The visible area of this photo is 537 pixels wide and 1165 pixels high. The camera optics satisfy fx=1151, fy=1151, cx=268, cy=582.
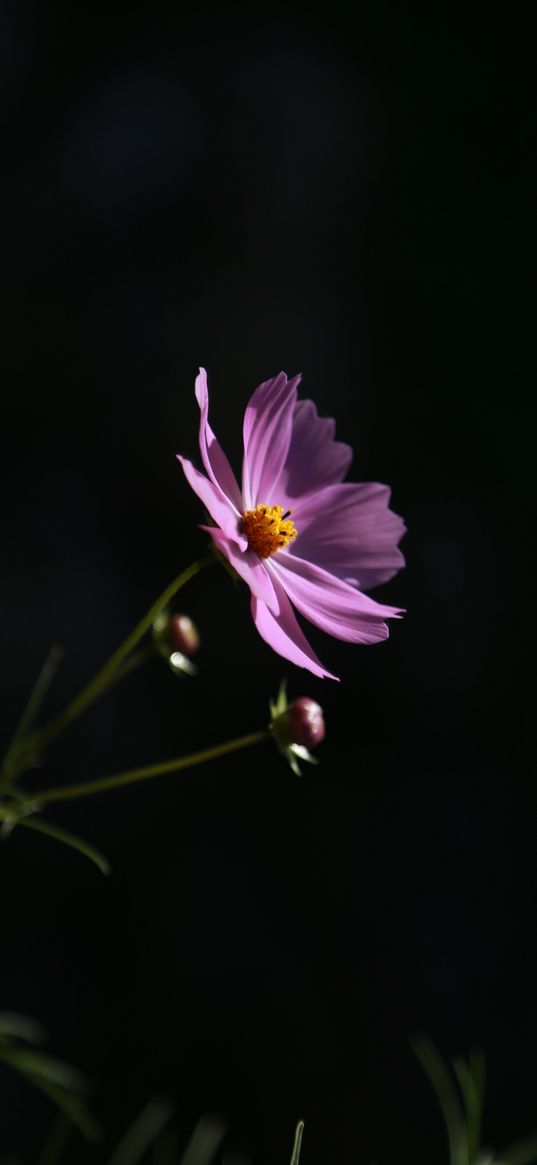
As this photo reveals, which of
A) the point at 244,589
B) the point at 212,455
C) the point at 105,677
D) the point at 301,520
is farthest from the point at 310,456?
the point at 244,589

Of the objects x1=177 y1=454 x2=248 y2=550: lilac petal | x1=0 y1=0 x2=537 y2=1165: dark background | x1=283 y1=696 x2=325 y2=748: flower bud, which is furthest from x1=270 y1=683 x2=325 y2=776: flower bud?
x1=0 y1=0 x2=537 y2=1165: dark background

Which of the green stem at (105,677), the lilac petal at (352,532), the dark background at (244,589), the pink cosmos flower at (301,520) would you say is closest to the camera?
the green stem at (105,677)

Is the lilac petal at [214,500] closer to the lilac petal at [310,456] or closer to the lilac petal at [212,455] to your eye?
the lilac petal at [212,455]

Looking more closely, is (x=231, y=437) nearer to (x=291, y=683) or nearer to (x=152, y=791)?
(x=291, y=683)

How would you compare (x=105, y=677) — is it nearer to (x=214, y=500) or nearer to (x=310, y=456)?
(x=214, y=500)

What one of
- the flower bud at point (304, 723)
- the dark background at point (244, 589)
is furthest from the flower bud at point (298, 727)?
the dark background at point (244, 589)

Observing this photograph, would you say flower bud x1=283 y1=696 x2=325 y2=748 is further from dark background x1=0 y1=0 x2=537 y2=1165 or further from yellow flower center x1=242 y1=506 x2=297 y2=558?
dark background x1=0 y1=0 x2=537 y2=1165
